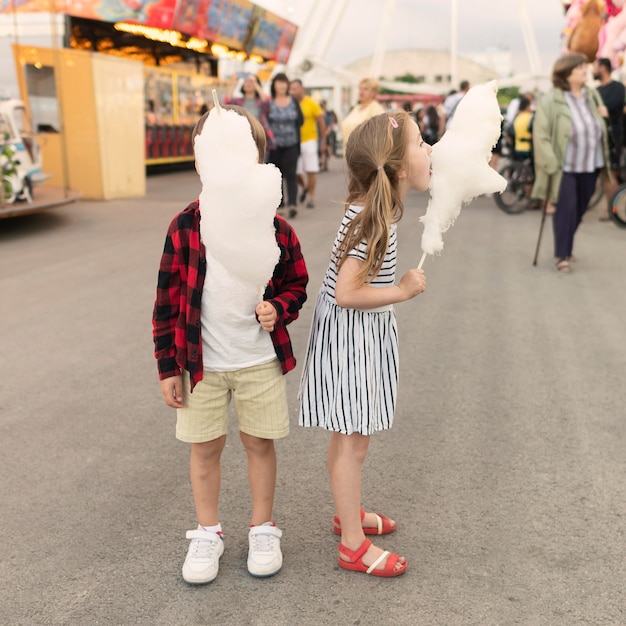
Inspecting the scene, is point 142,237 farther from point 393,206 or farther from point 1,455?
point 393,206

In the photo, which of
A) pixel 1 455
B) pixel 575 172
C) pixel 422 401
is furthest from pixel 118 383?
pixel 575 172

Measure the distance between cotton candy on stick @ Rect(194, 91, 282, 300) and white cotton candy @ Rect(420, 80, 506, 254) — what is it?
0.48m

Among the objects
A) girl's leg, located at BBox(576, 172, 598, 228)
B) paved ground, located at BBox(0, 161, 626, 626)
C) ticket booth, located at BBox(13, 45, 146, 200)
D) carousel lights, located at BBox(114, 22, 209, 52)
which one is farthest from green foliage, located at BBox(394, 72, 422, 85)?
paved ground, located at BBox(0, 161, 626, 626)

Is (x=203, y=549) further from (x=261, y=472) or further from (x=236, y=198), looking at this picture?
(x=236, y=198)

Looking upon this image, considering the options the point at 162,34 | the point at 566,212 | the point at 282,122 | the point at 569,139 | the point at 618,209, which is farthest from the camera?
the point at 162,34

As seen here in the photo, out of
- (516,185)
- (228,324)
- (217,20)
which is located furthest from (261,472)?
(217,20)

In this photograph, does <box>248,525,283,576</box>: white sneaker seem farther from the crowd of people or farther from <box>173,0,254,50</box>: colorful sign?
<box>173,0,254,50</box>: colorful sign

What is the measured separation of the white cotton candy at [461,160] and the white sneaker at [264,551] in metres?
0.98

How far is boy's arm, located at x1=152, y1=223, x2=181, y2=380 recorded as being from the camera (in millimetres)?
1984

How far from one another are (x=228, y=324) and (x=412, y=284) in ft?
1.72

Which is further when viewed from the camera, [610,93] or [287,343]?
[610,93]

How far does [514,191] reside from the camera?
33.9 ft

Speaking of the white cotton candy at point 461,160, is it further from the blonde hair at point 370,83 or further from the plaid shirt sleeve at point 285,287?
the blonde hair at point 370,83

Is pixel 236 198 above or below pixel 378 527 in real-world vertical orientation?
above
